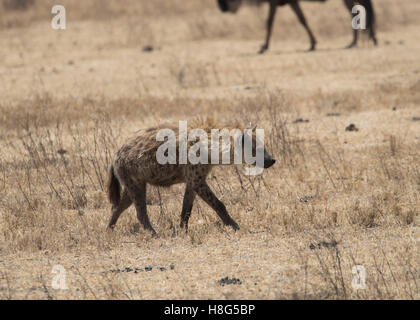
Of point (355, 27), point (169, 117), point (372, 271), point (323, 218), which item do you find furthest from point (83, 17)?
point (372, 271)

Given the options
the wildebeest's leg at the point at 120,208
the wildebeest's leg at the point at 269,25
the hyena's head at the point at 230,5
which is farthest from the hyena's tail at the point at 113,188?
the hyena's head at the point at 230,5

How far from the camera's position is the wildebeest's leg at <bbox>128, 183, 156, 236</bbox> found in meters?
6.21

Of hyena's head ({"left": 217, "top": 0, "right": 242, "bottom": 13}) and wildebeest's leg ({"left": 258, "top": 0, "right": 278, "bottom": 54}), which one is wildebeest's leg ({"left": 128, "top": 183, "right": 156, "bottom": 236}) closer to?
wildebeest's leg ({"left": 258, "top": 0, "right": 278, "bottom": 54})

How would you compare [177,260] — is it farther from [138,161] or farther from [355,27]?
[355,27]

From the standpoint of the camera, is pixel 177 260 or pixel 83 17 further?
pixel 83 17

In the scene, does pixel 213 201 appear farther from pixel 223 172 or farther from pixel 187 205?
pixel 223 172

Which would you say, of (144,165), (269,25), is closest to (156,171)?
(144,165)

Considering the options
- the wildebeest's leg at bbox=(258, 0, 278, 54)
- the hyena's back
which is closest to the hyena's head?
the wildebeest's leg at bbox=(258, 0, 278, 54)

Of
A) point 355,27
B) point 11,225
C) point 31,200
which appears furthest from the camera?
point 355,27

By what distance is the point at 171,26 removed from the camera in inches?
771

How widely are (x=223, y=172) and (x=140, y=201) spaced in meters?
2.02

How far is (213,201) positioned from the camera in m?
6.06

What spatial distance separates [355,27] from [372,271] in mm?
12031
